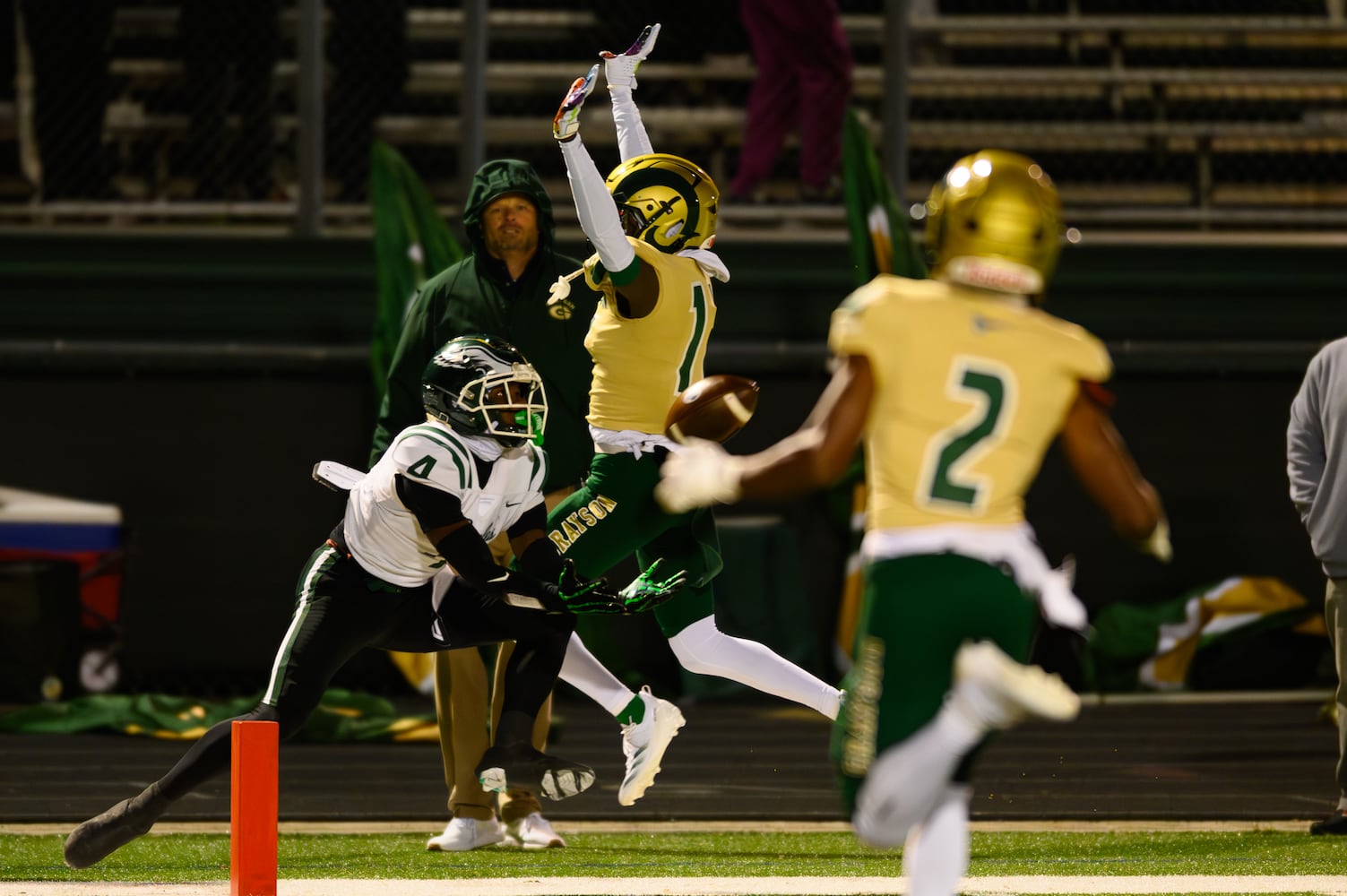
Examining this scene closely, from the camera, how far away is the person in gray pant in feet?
20.7

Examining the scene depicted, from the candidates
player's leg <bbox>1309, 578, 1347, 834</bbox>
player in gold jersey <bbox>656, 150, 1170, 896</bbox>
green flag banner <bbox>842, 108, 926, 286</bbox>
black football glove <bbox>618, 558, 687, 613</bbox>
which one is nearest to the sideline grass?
player's leg <bbox>1309, 578, 1347, 834</bbox>

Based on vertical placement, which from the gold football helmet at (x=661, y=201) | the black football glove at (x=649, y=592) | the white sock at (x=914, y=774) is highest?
the gold football helmet at (x=661, y=201)

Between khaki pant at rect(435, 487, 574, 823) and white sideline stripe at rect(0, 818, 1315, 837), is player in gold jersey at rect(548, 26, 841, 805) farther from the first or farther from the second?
white sideline stripe at rect(0, 818, 1315, 837)

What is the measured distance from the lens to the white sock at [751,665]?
5.48 m

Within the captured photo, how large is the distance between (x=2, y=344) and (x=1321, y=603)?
694cm

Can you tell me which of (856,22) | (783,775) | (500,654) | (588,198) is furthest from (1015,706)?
(856,22)

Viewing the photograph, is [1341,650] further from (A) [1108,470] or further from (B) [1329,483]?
(A) [1108,470]

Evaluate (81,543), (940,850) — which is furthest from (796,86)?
(940,850)

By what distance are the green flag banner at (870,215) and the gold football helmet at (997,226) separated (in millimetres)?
6020

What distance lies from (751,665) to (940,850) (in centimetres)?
197

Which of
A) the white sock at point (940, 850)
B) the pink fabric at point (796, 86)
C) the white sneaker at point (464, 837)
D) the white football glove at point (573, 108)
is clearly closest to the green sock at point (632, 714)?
the white sneaker at point (464, 837)

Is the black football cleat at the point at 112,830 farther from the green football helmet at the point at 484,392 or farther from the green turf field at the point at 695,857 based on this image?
the green football helmet at the point at 484,392

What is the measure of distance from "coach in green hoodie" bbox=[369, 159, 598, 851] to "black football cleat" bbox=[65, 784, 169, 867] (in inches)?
51.1

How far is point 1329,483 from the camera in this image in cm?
636
